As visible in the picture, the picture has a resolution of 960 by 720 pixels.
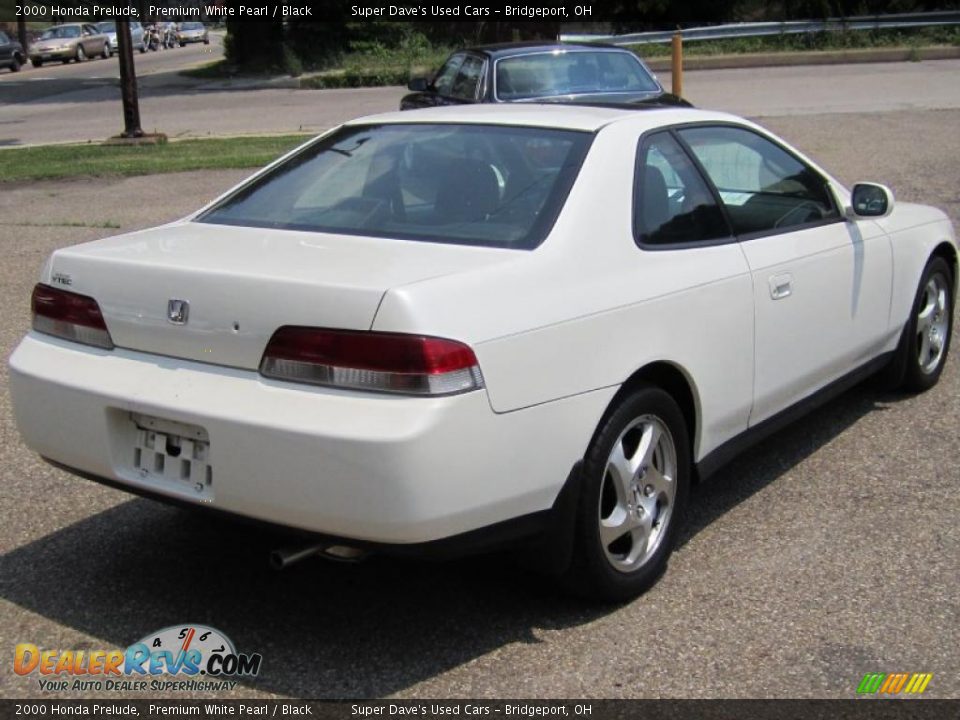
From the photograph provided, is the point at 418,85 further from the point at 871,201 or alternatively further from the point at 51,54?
the point at 51,54

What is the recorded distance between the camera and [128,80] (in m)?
17.0

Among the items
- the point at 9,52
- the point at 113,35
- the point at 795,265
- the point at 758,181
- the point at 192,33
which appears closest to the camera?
the point at 795,265

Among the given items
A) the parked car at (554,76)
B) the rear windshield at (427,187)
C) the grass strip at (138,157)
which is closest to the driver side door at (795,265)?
the rear windshield at (427,187)

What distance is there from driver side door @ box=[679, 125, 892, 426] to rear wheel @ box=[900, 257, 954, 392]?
0.45 metres

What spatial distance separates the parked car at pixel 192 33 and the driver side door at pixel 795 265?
62424 mm

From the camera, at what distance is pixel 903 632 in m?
3.68

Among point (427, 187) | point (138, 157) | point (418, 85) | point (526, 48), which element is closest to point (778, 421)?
point (427, 187)

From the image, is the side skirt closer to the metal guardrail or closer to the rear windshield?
the rear windshield

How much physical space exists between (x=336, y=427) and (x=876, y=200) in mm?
2906

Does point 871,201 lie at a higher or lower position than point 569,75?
lower

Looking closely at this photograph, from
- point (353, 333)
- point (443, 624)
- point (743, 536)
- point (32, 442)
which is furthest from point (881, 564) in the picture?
point (32, 442)

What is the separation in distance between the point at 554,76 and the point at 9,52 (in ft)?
122

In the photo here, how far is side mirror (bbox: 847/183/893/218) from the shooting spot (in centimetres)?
511

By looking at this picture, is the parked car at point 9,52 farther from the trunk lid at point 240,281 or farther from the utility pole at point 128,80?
the trunk lid at point 240,281
